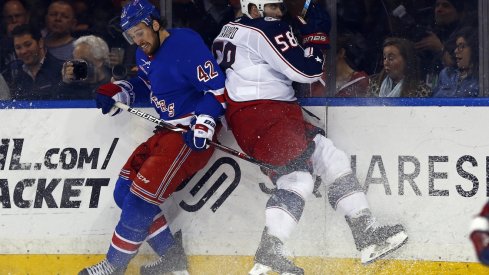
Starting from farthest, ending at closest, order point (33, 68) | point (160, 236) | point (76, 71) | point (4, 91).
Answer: point (33, 68) < point (4, 91) < point (76, 71) < point (160, 236)

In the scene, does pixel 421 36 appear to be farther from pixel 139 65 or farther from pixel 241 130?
pixel 139 65

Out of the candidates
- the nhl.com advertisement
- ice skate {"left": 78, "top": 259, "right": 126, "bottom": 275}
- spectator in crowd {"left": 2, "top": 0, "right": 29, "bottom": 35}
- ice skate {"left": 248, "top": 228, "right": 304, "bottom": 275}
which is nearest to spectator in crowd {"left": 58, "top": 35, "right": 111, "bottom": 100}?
the nhl.com advertisement

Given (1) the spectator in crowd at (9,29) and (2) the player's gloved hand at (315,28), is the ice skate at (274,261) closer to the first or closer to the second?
(2) the player's gloved hand at (315,28)

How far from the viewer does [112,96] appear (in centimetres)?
514

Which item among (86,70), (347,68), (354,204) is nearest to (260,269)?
(354,204)

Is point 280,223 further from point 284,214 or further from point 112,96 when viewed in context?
point 112,96

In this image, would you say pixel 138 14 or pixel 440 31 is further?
pixel 440 31

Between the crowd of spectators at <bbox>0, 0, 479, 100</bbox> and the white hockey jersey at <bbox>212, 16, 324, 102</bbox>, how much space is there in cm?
31

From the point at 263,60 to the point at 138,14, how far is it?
1.91 ft

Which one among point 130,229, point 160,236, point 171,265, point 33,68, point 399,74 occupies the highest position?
point 399,74

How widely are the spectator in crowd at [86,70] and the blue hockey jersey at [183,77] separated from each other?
42cm

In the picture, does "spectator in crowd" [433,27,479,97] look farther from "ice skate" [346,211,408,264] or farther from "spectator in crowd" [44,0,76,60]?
"spectator in crowd" [44,0,76,60]

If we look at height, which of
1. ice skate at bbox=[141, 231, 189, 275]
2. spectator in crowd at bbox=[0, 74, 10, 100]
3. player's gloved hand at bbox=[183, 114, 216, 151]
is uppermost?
player's gloved hand at bbox=[183, 114, 216, 151]

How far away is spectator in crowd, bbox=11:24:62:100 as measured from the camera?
18.3ft
